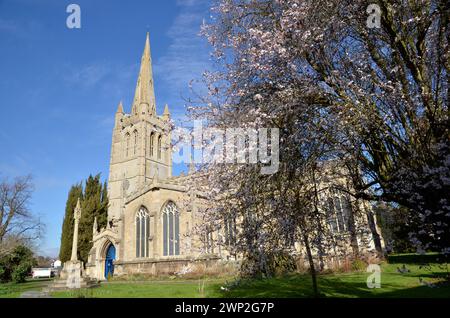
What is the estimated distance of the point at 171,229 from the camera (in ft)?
94.4

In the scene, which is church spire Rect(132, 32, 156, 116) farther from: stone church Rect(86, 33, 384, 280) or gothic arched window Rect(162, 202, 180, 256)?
gothic arched window Rect(162, 202, 180, 256)

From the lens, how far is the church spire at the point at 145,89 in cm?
6134

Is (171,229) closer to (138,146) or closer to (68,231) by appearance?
(68,231)

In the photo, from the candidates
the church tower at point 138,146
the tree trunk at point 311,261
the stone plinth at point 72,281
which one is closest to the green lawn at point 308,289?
the tree trunk at point 311,261

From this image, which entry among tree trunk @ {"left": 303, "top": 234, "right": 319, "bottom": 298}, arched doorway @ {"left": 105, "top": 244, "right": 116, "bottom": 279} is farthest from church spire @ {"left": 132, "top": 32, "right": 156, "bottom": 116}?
tree trunk @ {"left": 303, "top": 234, "right": 319, "bottom": 298}

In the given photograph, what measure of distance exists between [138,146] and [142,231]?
1296 inches

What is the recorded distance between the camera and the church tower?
193 ft

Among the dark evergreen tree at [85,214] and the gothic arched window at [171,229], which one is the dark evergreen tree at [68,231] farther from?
the gothic arched window at [171,229]

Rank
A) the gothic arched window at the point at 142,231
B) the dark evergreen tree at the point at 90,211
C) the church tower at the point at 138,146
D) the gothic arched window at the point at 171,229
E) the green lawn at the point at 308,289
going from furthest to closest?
the church tower at the point at 138,146, the dark evergreen tree at the point at 90,211, the gothic arched window at the point at 142,231, the gothic arched window at the point at 171,229, the green lawn at the point at 308,289

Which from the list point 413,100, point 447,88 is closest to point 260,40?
point 413,100

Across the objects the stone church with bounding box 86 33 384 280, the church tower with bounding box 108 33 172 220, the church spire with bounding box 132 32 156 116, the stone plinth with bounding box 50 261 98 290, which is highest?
the church spire with bounding box 132 32 156 116

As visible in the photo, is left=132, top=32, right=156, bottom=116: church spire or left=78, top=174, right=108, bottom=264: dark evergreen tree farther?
left=132, top=32, right=156, bottom=116: church spire

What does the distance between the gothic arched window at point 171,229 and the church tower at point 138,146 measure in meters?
29.2

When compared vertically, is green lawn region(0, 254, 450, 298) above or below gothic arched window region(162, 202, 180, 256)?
below
